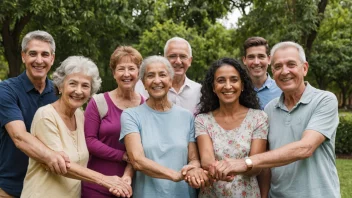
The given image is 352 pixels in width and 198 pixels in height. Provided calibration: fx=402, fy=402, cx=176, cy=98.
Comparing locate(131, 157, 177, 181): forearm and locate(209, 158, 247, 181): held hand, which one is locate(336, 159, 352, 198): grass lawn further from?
locate(131, 157, 177, 181): forearm

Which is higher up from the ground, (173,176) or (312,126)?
(312,126)

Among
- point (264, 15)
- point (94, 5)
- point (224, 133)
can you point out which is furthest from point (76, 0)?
point (224, 133)

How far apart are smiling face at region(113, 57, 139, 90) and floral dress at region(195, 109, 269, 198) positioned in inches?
39.4

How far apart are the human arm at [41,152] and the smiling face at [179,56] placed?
2.51 metres

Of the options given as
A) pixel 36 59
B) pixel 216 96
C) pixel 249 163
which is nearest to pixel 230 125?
pixel 216 96

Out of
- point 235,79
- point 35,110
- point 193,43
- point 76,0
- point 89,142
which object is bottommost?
point 89,142

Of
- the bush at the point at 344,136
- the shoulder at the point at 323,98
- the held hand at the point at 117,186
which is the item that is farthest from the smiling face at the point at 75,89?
the bush at the point at 344,136

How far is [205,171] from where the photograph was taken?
3779mm

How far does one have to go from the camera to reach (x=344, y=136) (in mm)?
15578

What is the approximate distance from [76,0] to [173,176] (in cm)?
1024

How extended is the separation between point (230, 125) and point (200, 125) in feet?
0.98

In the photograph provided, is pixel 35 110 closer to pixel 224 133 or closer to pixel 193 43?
pixel 224 133

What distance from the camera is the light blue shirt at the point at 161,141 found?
3924mm

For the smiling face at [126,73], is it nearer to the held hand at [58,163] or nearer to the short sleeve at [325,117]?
the held hand at [58,163]
